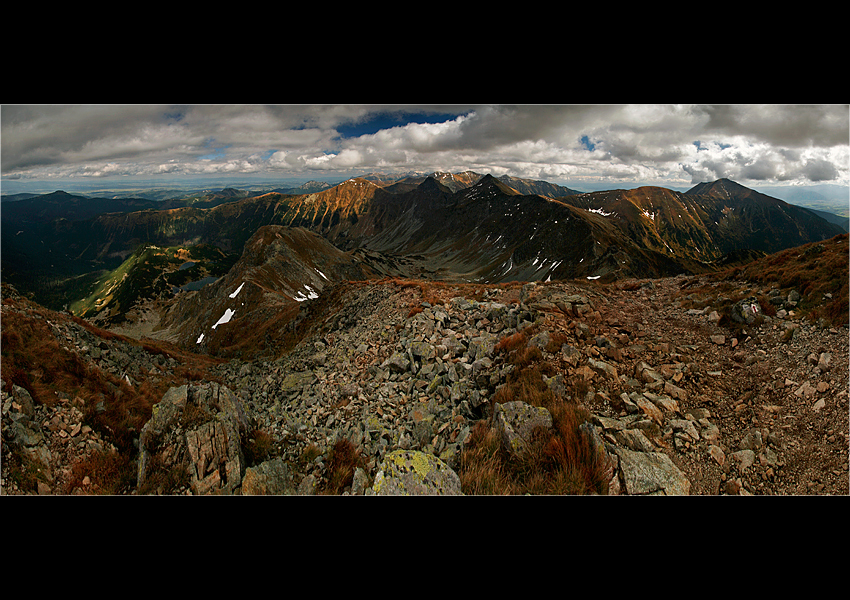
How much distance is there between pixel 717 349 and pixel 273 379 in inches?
472

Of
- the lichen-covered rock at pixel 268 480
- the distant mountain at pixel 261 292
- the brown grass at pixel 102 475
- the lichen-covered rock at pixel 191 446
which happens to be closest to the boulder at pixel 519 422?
the lichen-covered rock at pixel 268 480

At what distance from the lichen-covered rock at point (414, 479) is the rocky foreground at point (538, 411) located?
19mm

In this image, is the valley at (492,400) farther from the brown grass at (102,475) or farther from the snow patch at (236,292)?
the snow patch at (236,292)

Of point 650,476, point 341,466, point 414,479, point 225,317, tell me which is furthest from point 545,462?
point 225,317

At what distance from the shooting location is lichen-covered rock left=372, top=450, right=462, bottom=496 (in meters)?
4.20

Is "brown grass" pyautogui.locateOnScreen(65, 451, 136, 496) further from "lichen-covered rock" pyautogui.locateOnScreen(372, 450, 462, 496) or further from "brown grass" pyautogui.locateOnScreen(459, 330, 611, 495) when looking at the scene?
"brown grass" pyautogui.locateOnScreen(459, 330, 611, 495)

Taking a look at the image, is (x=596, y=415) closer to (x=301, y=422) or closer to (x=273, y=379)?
(x=301, y=422)

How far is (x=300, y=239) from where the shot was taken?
106 meters

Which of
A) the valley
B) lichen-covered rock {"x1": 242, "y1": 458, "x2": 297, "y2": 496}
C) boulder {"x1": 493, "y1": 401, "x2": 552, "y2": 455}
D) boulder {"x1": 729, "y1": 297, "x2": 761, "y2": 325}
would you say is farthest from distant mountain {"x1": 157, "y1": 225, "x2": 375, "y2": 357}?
boulder {"x1": 729, "y1": 297, "x2": 761, "y2": 325}

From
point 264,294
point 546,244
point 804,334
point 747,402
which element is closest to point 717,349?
point 804,334

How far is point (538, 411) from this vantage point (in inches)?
198

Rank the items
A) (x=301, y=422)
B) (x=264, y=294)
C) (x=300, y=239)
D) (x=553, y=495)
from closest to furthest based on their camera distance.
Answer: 1. (x=553, y=495)
2. (x=301, y=422)
3. (x=264, y=294)
4. (x=300, y=239)

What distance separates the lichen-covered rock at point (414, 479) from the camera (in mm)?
4203

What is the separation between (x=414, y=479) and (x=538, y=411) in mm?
2180
